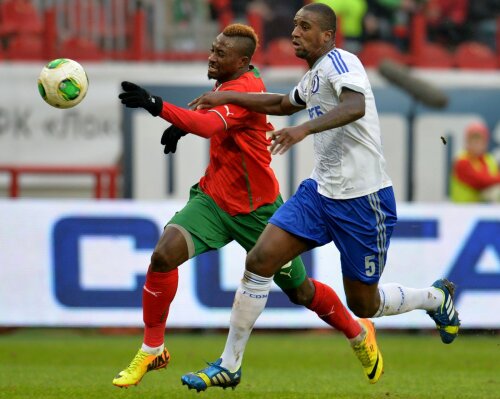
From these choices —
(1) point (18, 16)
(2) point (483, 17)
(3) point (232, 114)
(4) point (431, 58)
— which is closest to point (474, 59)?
(4) point (431, 58)

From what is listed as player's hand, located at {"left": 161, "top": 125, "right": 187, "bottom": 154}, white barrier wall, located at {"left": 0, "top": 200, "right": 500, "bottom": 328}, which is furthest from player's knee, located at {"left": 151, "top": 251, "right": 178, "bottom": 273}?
white barrier wall, located at {"left": 0, "top": 200, "right": 500, "bottom": 328}

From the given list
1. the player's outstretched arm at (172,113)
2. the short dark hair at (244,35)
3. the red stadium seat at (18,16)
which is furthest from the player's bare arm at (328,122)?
the red stadium seat at (18,16)

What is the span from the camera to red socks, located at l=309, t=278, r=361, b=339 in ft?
26.4

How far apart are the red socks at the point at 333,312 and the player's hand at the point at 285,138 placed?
178 cm

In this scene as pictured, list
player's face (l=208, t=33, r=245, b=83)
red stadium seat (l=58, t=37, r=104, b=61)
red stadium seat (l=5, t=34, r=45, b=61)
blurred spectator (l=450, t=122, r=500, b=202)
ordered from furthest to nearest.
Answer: red stadium seat (l=5, t=34, r=45, b=61) < red stadium seat (l=58, t=37, r=104, b=61) < blurred spectator (l=450, t=122, r=500, b=202) < player's face (l=208, t=33, r=245, b=83)

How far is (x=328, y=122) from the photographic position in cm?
683

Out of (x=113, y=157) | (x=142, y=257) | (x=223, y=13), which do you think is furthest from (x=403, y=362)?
(x=223, y=13)

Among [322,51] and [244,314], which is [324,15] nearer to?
[322,51]

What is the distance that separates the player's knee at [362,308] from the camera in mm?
7566

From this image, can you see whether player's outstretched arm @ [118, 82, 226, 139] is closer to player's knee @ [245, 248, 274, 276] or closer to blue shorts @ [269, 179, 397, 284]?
blue shorts @ [269, 179, 397, 284]

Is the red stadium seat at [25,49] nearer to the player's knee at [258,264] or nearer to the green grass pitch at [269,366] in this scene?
the green grass pitch at [269,366]

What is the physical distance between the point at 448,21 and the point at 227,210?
10.2 metres

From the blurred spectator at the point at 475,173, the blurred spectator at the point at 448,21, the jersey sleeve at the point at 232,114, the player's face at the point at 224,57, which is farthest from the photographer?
the blurred spectator at the point at 448,21

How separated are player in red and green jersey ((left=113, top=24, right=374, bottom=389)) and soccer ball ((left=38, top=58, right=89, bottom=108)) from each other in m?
0.65
